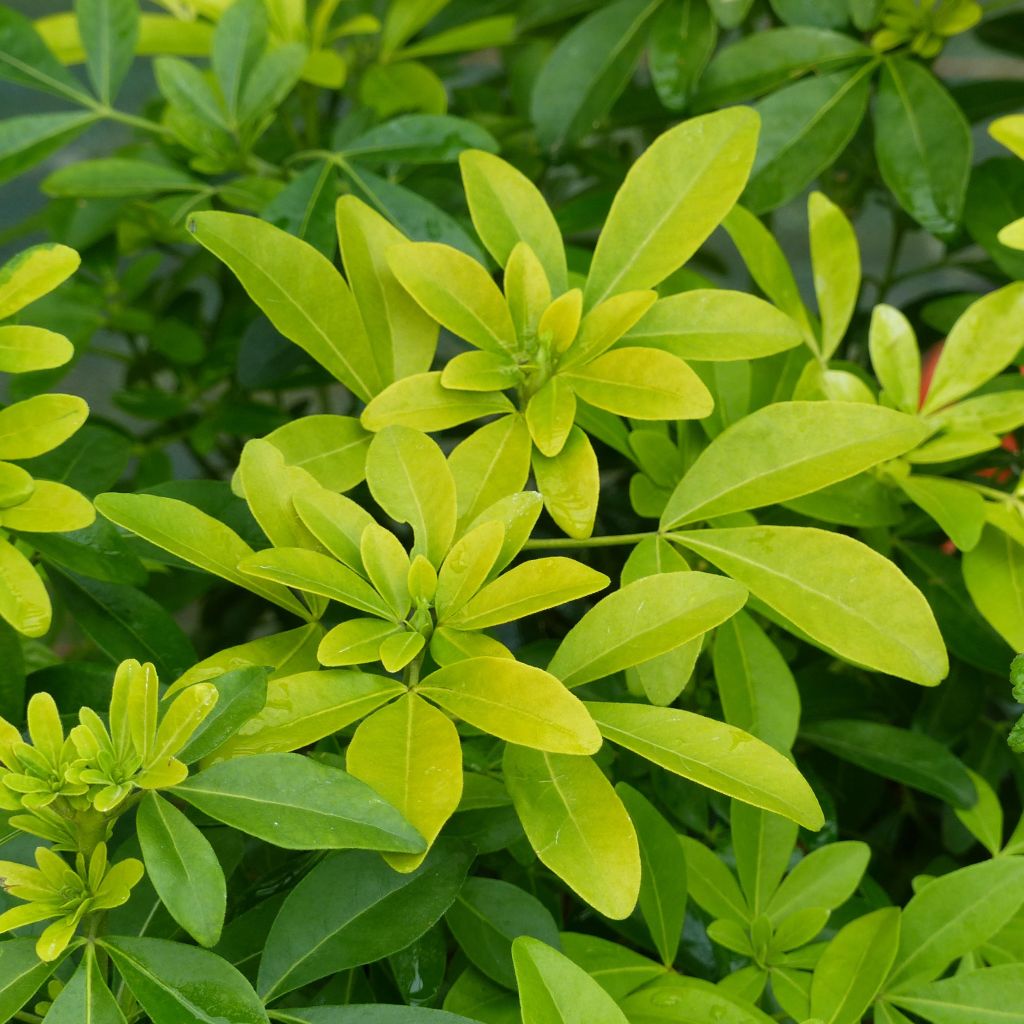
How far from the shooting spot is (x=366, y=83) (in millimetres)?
989

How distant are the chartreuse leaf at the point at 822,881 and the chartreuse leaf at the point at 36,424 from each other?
16.2 inches

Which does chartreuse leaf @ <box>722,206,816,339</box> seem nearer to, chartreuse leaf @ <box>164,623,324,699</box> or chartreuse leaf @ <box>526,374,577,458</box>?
chartreuse leaf @ <box>526,374,577,458</box>

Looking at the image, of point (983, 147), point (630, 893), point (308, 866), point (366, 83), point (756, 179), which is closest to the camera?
point (630, 893)

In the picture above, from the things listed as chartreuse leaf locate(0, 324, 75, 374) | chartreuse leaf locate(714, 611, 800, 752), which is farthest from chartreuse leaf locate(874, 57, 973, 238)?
chartreuse leaf locate(0, 324, 75, 374)

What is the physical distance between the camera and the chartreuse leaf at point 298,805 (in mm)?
424

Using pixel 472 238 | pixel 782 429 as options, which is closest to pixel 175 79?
pixel 472 238

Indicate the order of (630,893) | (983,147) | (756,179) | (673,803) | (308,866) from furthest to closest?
(983,147) → (756,179) → (673,803) → (308,866) → (630,893)

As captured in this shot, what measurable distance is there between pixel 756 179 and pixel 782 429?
32 cm

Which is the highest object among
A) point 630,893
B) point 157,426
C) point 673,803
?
point 630,893

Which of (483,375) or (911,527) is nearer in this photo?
(483,375)

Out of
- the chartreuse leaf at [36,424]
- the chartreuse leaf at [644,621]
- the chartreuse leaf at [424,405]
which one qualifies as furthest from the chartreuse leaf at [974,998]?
the chartreuse leaf at [36,424]

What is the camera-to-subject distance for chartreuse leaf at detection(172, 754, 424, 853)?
1.39 feet

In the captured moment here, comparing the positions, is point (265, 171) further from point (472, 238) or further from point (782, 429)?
point (782, 429)

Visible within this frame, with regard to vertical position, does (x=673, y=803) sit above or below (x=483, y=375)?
below
